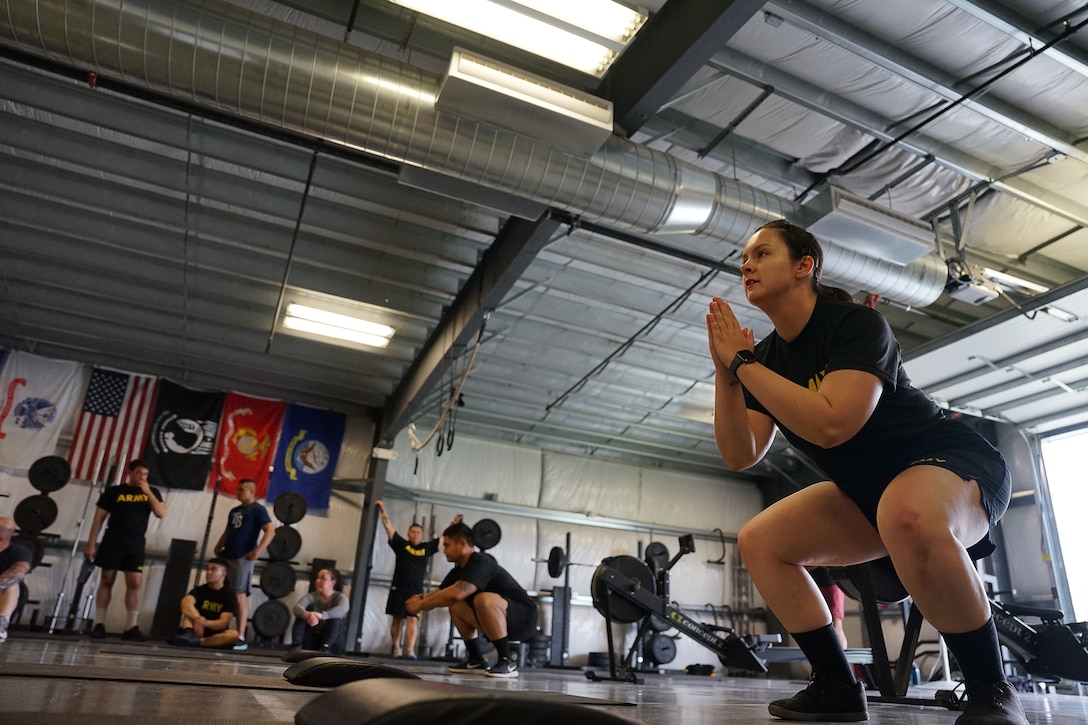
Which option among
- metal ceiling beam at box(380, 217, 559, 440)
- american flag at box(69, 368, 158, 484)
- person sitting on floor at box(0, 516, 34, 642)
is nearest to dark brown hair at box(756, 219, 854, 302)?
metal ceiling beam at box(380, 217, 559, 440)

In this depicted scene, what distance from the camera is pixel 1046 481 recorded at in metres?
8.35

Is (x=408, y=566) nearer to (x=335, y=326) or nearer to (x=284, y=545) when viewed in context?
(x=284, y=545)

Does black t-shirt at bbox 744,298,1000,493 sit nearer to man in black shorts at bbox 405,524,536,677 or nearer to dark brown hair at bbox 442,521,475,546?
man in black shorts at bbox 405,524,536,677

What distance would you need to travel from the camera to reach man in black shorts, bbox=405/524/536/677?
460 cm

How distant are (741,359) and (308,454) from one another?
26.4ft

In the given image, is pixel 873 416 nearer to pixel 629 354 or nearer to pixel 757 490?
pixel 629 354

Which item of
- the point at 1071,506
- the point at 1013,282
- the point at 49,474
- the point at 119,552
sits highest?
the point at 1013,282

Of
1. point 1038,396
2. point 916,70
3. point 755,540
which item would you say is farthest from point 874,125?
point 1038,396

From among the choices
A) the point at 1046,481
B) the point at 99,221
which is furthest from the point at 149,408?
the point at 1046,481

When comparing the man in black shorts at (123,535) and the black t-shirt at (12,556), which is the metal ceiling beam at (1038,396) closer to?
the man in black shorts at (123,535)

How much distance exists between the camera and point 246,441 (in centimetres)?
850

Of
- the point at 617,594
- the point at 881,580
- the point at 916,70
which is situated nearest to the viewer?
the point at 881,580

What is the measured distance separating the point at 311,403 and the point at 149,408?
1.81 meters

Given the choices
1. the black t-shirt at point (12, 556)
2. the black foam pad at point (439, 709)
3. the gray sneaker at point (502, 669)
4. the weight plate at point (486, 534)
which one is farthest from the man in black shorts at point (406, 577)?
the black foam pad at point (439, 709)
